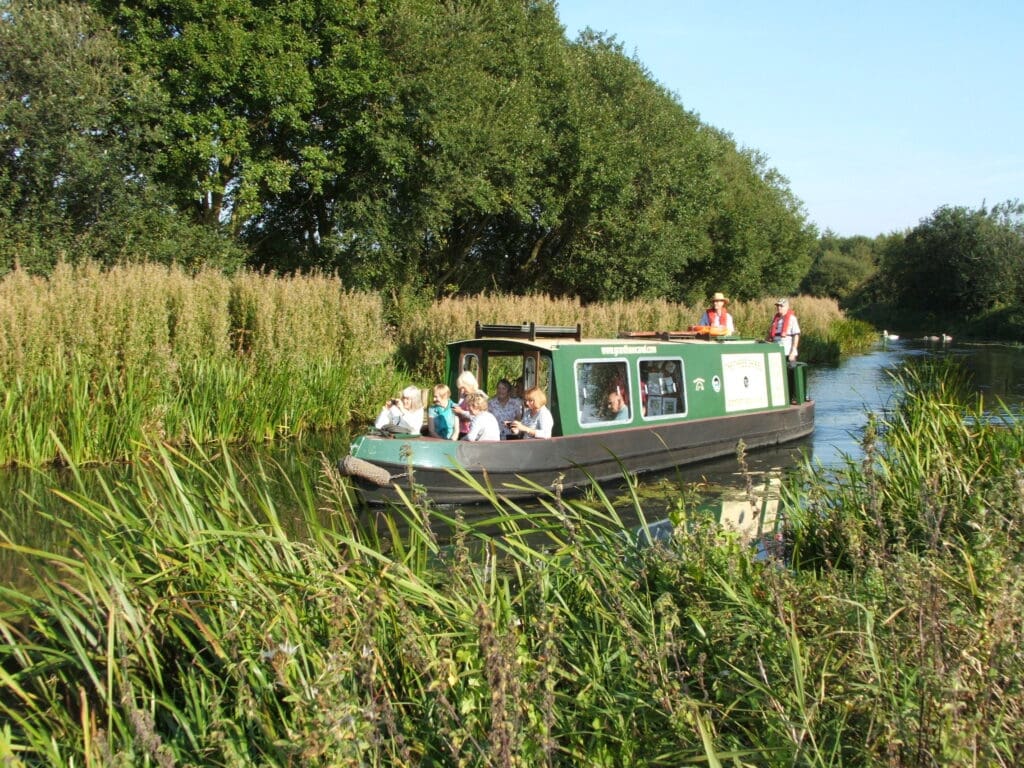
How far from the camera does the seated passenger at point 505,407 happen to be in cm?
1011

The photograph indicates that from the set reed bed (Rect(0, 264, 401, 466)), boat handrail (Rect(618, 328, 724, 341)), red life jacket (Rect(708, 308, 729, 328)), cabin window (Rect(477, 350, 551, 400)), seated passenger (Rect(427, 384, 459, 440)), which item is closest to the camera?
seated passenger (Rect(427, 384, 459, 440))

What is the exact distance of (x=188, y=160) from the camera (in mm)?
17438

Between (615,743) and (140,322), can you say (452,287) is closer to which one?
(140,322)

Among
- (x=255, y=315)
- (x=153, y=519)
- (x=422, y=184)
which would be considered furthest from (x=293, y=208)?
(x=153, y=519)

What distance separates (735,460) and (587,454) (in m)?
3.25

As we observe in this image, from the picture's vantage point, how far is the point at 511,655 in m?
2.55

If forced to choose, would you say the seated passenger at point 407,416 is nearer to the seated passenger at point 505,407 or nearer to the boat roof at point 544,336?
the seated passenger at point 505,407

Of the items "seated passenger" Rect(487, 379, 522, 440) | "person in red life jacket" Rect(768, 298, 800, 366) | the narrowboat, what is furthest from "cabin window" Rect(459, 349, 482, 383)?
"person in red life jacket" Rect(768, 298, 800, 366)

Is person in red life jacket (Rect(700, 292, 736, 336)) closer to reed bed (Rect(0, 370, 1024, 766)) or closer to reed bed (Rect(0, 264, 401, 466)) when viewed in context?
reed bed (Rect(0, 264, 401, 466))

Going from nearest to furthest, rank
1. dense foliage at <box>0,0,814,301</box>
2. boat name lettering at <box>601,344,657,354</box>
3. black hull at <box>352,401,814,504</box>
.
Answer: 1. black hull at <box>352,401,814,504</box>
2. boat name lettering at <box>601,344,657,354</box>
3. dense foliage at <box>0,0,814,301</box>

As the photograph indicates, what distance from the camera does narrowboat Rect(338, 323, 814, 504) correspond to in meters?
8.98

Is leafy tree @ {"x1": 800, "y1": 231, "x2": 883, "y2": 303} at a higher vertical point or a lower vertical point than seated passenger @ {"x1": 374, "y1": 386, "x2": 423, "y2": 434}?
higher

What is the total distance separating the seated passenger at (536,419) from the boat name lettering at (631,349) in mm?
1148

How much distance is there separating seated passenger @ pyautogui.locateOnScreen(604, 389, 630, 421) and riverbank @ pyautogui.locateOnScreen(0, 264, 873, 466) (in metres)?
4.36
